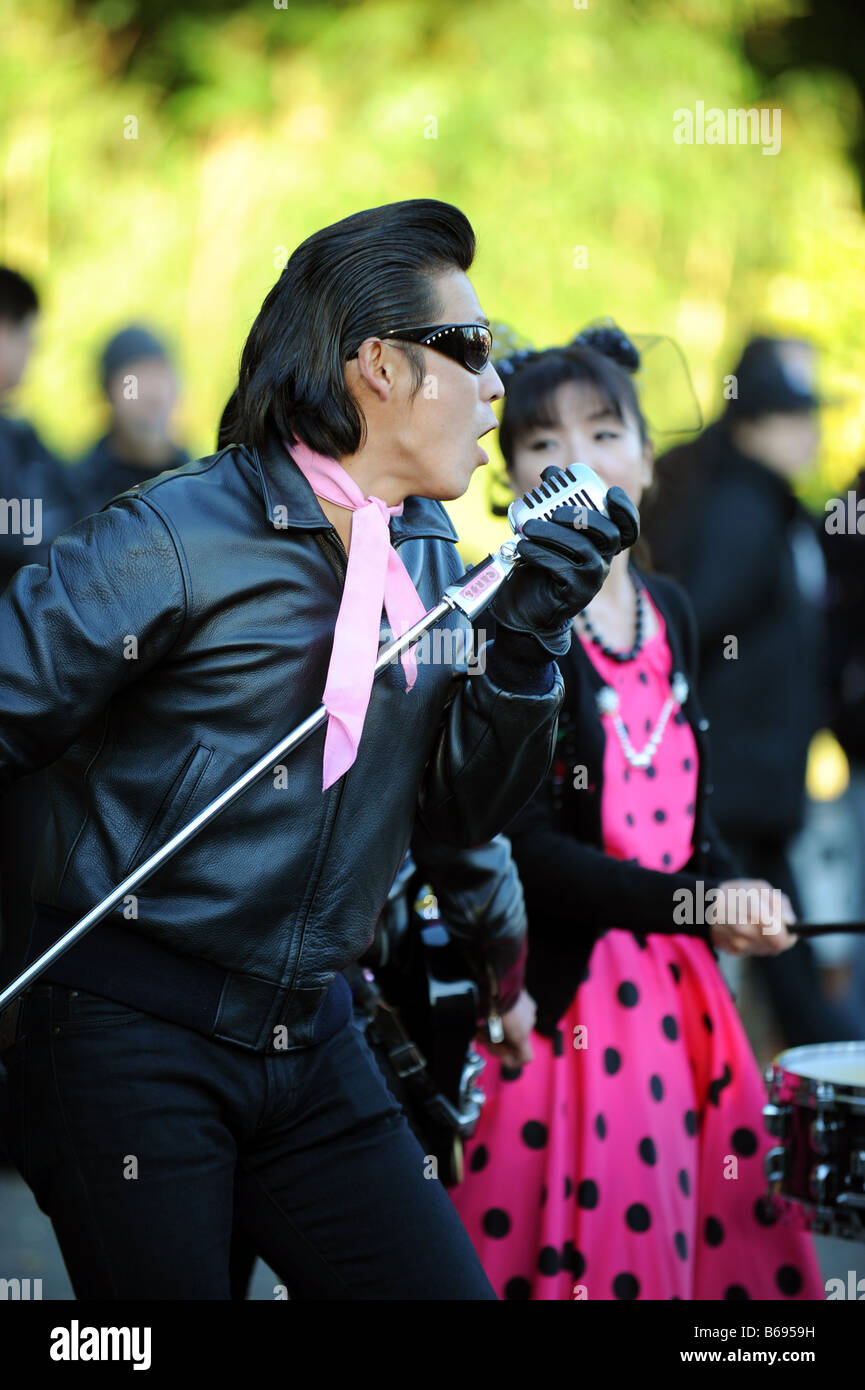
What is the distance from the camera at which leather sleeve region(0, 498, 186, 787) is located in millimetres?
2031

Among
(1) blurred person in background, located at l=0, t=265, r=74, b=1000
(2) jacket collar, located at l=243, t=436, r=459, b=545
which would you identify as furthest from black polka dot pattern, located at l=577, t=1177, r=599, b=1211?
(1) blurred person in background, located at l=0, t=265, r=74, b=1000

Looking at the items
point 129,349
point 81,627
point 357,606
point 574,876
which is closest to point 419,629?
point 357,606

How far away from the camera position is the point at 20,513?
5.12 m

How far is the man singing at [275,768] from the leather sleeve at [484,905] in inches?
15.3

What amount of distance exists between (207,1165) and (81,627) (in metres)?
0.63

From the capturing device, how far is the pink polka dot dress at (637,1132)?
3029 millimetres

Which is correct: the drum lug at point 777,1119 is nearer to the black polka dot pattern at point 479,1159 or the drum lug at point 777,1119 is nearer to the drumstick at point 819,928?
the drumstick at point 819,928

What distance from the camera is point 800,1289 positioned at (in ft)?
10.1

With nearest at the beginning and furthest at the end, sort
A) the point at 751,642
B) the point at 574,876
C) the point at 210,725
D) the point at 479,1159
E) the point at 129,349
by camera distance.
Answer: the point at 210,725 → the point at 574,876 → the point at 479,1159 → the point at 751,642 → the point at 129,349

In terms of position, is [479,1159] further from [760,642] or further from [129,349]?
[129,349]

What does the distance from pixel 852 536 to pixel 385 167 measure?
25.0 ft

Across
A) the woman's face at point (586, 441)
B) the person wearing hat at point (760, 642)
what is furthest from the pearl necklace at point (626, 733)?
the person wearing hat at point (760, 642)

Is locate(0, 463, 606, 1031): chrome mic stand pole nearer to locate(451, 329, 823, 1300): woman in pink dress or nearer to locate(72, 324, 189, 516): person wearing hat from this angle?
locate(451, 329, 823, 1300): woman in pink dress
